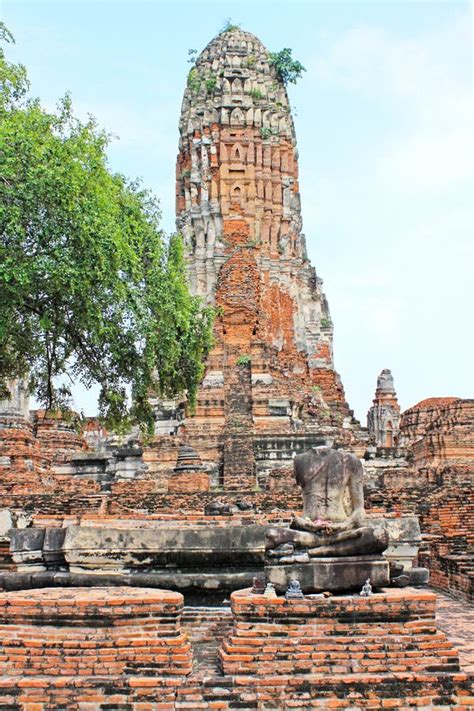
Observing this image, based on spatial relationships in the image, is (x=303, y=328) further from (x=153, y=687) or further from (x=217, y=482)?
(x=153, y=687)

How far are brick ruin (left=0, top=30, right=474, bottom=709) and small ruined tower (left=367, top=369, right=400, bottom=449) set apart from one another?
0.13 m

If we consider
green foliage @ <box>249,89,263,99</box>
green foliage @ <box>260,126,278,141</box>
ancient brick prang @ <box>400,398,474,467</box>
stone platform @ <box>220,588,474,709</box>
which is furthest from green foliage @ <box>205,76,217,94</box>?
stone platform @ <box>220,588,474,709</box>

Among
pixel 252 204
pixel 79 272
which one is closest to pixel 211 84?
pixel 252 204

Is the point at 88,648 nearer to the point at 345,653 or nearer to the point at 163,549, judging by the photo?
the point at 345,653

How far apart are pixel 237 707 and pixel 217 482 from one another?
15972 mm

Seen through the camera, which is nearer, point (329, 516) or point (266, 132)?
point (329, 516)

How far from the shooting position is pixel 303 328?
3778 cm

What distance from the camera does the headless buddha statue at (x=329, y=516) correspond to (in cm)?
620

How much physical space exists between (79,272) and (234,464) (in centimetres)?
1123

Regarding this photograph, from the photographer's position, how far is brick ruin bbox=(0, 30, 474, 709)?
17.7 feet

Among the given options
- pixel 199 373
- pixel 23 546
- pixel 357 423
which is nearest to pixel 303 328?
pixel 357 423

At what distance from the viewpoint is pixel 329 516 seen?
6.74m

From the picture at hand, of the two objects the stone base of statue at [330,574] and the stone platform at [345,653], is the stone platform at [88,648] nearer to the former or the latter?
the stone platform at [345,653]

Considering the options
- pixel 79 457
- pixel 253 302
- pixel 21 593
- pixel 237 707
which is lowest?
pixel 237 707
